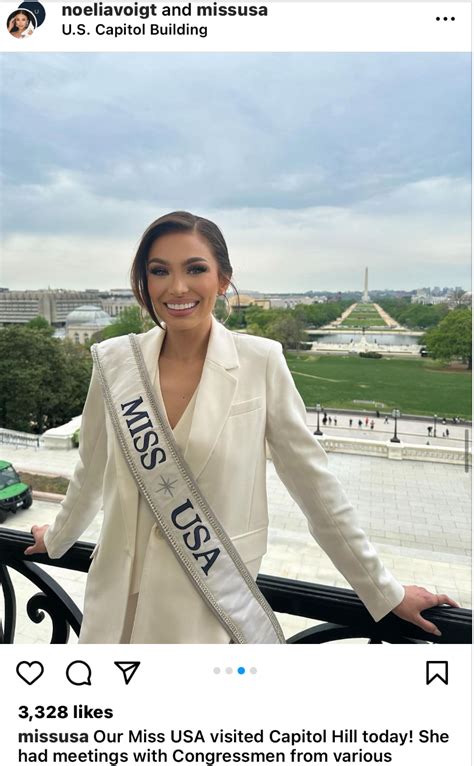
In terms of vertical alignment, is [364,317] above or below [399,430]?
above

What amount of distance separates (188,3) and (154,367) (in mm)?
813

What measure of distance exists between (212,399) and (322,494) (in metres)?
0.30

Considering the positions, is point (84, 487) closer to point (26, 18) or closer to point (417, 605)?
point (417, 605)

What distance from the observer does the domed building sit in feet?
112

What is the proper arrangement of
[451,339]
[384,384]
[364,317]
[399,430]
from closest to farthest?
[399,430] < [384,384] < [451,339] < [364,317]

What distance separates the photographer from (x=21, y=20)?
1106 millimetres

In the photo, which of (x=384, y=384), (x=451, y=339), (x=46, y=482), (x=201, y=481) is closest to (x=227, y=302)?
(x=201, y=481)

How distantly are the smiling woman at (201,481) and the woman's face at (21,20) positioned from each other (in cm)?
57

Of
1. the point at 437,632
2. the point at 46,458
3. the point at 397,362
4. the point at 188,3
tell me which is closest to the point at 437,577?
the point at 437,632

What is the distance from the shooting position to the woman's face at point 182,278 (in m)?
1.01
